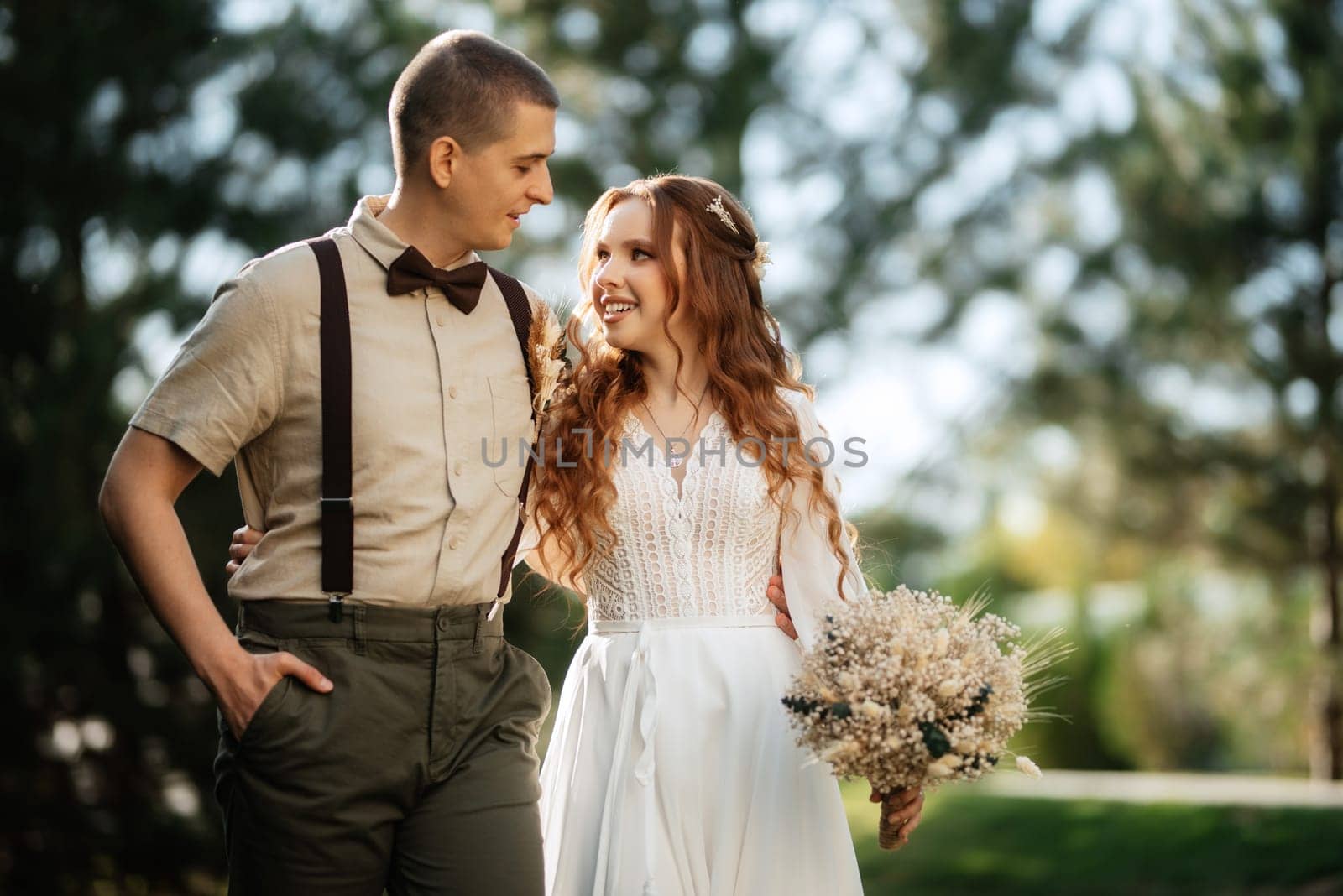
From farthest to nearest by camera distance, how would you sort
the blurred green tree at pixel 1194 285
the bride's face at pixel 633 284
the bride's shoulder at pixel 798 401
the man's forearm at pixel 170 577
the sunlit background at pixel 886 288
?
the blurred green tree at pixel 1194 285, the sunlit background at pixel 886 288, the bride's shoulder at pixel 798 401, the bride's face at pixel 633 284, the man's forearm at pixel 170 577

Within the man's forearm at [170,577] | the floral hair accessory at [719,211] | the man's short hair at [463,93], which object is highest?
the man's short hair at [463,93]

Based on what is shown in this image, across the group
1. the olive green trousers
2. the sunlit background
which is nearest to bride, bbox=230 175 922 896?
the olive green trousers

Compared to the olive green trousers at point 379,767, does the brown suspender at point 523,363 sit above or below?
above

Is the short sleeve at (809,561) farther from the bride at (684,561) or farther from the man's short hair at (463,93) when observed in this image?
the man's short hair at (463,93)

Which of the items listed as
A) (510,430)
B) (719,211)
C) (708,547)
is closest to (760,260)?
(719,211)

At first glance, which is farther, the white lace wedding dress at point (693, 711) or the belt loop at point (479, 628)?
the white lace wedding dress at point (693, 711)

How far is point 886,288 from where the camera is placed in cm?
1086

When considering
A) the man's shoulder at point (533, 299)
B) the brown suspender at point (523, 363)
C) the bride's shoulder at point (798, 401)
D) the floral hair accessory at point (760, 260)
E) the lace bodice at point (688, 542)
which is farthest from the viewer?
the floral hair accessory at point (760, 260)

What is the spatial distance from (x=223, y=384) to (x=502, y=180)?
2.48 ft

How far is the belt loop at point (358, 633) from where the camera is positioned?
9.67ft

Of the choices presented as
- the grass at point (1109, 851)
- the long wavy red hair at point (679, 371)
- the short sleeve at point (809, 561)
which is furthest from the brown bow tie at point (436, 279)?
the grass at point (1109, 851)

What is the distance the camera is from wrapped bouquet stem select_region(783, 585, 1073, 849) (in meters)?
3.14

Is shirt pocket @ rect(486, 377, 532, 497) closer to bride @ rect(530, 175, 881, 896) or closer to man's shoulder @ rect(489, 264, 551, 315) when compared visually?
man's shoulder @ rect(489, 264, 551, 315)

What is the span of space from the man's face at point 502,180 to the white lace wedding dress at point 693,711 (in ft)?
2.94
